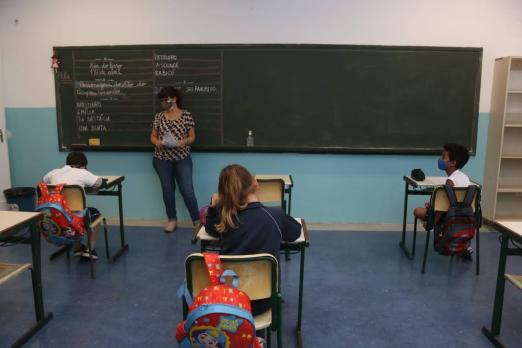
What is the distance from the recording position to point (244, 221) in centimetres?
207

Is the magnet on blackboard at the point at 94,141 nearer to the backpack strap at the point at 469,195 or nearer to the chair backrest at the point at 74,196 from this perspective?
the chair backrest at the point at 74,196

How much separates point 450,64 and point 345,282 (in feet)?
8.85

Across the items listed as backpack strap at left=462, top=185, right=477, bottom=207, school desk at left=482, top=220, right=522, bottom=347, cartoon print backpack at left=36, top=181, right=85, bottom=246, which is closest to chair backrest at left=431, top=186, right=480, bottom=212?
backpack strap at left=462, top=185, right=477, bottom=207

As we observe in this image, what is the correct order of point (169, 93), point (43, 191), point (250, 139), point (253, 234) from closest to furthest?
point (253, 234) → point (43, 191) → point (169, 93) → point (250, 139)

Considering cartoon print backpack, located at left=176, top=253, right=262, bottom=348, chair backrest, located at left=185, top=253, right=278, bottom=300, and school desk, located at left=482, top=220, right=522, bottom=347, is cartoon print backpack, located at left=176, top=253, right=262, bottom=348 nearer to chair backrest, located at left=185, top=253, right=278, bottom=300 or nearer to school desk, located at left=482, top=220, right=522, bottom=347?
chair backrest, located at left=185, top=253, right=278, bottom=300

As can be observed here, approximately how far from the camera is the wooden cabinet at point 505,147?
4.59m

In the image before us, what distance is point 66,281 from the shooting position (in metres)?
3.47

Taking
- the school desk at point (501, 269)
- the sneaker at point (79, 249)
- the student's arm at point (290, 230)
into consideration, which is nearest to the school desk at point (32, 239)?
the sneaker at point (79, 249)

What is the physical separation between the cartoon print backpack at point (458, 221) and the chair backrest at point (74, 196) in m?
2.82

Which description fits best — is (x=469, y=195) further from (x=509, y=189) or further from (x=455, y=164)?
(x=509, y=189)

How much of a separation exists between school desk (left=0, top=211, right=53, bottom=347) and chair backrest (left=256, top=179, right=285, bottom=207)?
5.31 ft

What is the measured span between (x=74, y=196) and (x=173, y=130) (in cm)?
146

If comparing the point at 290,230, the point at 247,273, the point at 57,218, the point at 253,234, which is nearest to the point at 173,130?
the point at 57,218

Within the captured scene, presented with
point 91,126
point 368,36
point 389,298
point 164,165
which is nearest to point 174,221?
point 164,165
